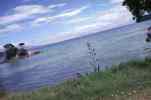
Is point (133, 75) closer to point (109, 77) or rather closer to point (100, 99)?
point (109, 77)

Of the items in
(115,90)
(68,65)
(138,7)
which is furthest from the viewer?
(68,65)

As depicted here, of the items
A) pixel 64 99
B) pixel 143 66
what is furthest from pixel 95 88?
pixel 143 66

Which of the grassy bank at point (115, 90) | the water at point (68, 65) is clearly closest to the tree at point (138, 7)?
the grassy bank at point (115, 90)

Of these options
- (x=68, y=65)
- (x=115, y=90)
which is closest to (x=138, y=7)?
(x=115, y=90)

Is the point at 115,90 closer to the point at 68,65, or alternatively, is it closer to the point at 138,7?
the point at 138,7

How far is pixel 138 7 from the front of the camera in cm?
1398

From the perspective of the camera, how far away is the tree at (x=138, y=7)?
13.7m

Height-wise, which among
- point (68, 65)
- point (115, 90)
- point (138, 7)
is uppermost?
point (138, 7)

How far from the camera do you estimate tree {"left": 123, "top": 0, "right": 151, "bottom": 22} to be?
1374 cm

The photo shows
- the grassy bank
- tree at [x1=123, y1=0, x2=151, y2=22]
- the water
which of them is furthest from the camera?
the water

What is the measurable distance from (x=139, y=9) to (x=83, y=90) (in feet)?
20.5

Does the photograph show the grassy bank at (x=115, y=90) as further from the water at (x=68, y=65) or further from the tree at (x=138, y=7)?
the water at (x=68, y=65)

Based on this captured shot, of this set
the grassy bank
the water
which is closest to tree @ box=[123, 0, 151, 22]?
the grassy bank

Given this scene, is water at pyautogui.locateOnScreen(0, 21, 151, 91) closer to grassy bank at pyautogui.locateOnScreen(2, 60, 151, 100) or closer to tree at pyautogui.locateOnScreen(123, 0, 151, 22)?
tree at pyautogui.locateOnScreen(123, 0, 151, 22)
